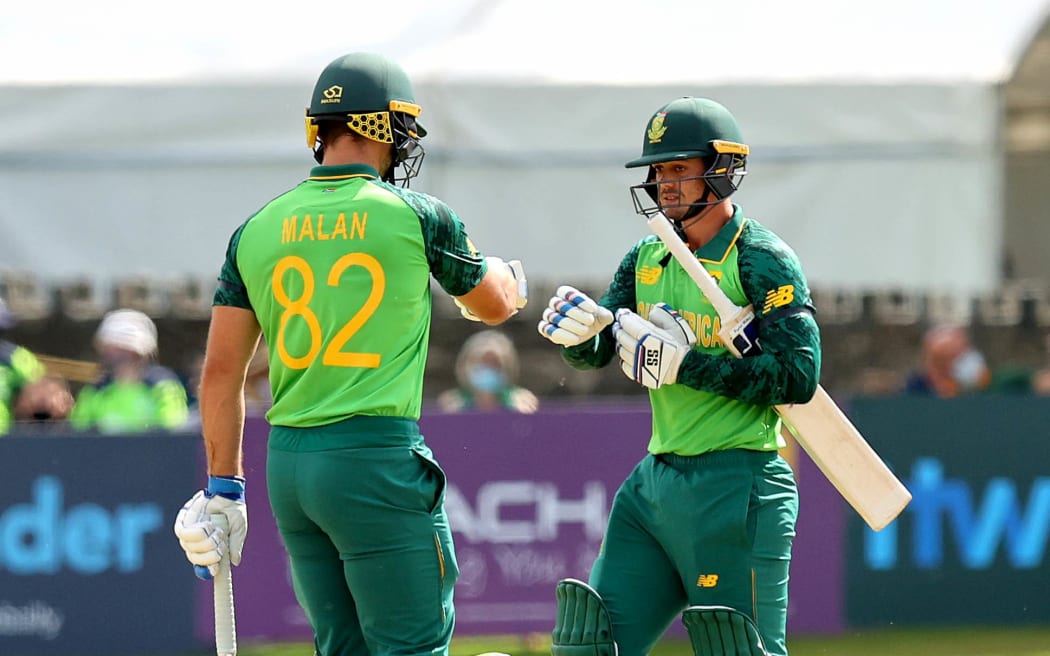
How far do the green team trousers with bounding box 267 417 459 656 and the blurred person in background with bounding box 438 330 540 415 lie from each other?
4614 millimetres

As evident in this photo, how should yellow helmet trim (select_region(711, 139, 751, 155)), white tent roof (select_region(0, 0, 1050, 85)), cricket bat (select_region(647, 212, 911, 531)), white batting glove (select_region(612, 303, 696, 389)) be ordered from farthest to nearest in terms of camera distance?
1. white tent roof (select_region(0, 0, 1050, 85))
2. cricket bat (select_region(647, 212, 911, 531))
3. yellow helmet trim (select_region(711, 139, 751, 155))
4. white batting glove (select_region(612, 303, 696, 389))

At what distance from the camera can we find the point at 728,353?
15.8ft

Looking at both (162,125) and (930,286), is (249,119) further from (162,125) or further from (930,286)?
(930,286)

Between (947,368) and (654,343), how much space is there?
18.9ft

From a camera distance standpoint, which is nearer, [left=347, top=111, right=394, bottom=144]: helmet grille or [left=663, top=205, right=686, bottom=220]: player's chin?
[left=347, top=111, right=394, bottom=144]: helmet grille

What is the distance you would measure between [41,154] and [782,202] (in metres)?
4.14

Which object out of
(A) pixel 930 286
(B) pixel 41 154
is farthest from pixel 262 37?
(A) pixel 930 286

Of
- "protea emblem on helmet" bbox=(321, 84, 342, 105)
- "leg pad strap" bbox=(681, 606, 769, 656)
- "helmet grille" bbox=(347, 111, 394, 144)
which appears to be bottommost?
A: "leg pad strap" bbox=(681, 606, 769, 656)

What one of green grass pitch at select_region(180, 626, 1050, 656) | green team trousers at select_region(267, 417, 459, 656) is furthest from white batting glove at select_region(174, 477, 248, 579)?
green grass pitch at select_region(180, 626, 1050, 656)

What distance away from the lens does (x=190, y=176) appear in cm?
934

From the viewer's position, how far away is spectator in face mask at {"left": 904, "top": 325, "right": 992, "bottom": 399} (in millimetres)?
9938

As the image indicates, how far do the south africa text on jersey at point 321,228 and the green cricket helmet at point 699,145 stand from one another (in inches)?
33.5

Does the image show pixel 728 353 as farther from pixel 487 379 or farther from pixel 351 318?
pixel 487 379

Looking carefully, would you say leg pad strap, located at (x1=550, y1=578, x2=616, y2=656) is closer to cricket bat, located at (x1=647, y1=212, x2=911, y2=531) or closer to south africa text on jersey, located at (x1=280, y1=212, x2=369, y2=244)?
cricket bat, located at (x1=647, y1=212, x2=911, y2=531)
